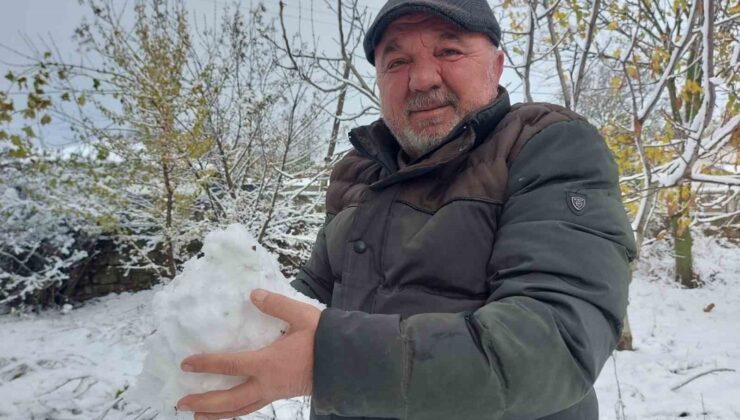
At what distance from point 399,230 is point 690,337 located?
6.80m

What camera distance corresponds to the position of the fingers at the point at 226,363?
2.33ft

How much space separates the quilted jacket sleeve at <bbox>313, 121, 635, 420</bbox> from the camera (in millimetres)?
692

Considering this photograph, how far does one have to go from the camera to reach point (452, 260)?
103 centimetres

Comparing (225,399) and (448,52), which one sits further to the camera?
(448,52)

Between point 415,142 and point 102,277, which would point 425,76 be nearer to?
point 415,142

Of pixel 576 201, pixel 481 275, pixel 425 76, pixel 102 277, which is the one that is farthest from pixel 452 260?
pixel 102 277

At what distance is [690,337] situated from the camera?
6.16 meters

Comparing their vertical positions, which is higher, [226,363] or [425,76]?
[425,76]

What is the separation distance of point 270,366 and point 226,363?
0.08 meters

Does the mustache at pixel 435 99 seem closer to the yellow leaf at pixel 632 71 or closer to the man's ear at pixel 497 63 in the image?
the man's ear at pixel 497 63

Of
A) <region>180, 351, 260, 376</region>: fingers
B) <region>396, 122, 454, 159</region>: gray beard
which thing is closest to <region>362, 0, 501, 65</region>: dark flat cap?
<region>396, 122, 454, 159</region>: gray beard

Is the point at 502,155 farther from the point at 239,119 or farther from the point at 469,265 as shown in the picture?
the point at 239,119

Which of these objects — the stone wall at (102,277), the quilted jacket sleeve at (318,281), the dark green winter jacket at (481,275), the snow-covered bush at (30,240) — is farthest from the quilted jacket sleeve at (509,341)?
the stone wall at (102,277)

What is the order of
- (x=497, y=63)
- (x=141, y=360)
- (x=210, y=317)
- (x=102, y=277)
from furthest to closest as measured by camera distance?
(x=102, y=277)
(x=141, y=360)
(x=497, y=63)
(x=210, y=317)
